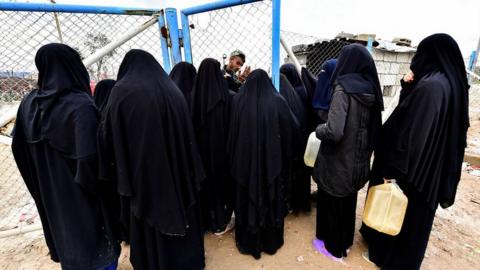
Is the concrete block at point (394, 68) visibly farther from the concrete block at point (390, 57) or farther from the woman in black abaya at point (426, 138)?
the woman in black abaya at point (426, 138)

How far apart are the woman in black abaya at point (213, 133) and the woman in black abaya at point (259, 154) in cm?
13

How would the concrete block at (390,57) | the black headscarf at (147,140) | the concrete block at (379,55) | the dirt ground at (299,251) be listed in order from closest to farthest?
the black headscarf at (147,140), the dirt ground at (299,251), the concrete block at (379,55), the concrete block at (390,57)

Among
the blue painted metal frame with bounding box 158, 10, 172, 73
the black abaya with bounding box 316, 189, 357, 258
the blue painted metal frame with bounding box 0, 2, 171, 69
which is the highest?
the blue painted metal frame with bounding box 0, 2, 171, 69

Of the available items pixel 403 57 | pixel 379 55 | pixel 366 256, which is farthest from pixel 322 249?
pixel 403 57

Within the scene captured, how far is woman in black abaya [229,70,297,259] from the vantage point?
6.82 ft

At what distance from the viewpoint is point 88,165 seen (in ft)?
4.80

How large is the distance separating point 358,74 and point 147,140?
167 cm

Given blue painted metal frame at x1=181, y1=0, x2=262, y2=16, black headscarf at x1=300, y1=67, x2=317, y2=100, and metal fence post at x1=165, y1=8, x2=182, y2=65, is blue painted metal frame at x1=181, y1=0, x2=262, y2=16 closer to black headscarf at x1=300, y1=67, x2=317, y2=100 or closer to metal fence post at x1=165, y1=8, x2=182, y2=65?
metal fence post at x1=165, y1=8, x2=182, y2=65

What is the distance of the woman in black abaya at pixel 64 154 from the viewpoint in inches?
56.3

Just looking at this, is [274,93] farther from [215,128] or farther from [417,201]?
[417,201]

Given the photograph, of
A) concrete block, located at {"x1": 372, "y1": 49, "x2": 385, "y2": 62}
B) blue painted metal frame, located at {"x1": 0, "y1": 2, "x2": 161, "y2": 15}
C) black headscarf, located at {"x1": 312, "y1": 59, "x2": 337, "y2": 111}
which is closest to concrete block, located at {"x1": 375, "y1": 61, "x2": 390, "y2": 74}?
concrete block, located at {"x1": 372, "y1": 49, "x2": 385, "y2": 62}

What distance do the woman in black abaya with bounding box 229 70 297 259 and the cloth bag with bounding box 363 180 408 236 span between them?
79cm

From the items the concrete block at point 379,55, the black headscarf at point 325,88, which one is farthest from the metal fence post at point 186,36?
the concrete block at point 379,55

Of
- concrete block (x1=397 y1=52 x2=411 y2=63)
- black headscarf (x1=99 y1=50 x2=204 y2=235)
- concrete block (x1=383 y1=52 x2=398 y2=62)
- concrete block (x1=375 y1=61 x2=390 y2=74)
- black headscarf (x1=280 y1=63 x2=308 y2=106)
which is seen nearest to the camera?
black headscarf (x1=99 y1=50 x2=204 y2=235)
